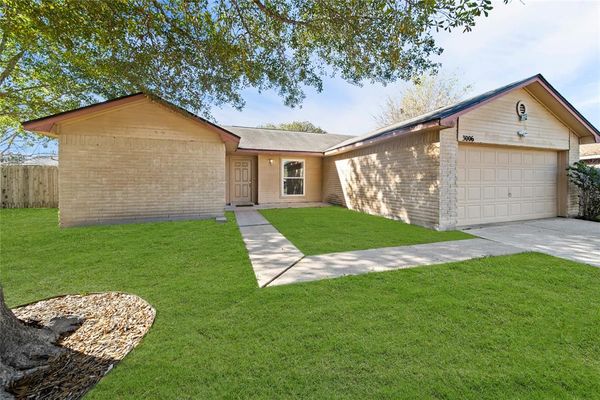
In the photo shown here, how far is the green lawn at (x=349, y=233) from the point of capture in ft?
19.8

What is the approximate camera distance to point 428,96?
2616 cm

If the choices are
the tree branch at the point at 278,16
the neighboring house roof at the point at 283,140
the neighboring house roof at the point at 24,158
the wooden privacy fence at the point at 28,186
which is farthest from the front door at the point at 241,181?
the neighboring house roof at the point at 24,158

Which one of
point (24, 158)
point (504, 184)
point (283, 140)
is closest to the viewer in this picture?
point (504, 184)

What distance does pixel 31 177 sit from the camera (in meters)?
12.8

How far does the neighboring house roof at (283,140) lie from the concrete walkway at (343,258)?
800 cm

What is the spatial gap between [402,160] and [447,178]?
68.6 inches

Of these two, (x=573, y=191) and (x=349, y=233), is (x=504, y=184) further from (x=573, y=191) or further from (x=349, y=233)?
(x=349, y=233)

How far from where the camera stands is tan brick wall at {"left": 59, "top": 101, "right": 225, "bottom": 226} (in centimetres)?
814

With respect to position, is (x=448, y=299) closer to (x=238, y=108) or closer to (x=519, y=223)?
(x=238, y=108)

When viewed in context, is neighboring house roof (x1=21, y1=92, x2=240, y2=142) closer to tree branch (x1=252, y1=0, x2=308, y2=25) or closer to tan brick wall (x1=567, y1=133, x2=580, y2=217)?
tree branch (x1=252, y1=0, x2=308, y2=25)

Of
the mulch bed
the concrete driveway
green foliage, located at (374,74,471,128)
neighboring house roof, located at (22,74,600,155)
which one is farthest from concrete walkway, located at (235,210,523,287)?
green foliage, located at (374,74,471,128)

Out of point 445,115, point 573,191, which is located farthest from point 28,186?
point 573,191

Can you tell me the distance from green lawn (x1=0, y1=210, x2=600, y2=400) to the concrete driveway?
2.68 feet

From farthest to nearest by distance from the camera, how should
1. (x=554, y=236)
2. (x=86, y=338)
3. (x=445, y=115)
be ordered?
1. (x=445, y=115)
2. (x=554, y=236)
3. (x=86, y=338)
